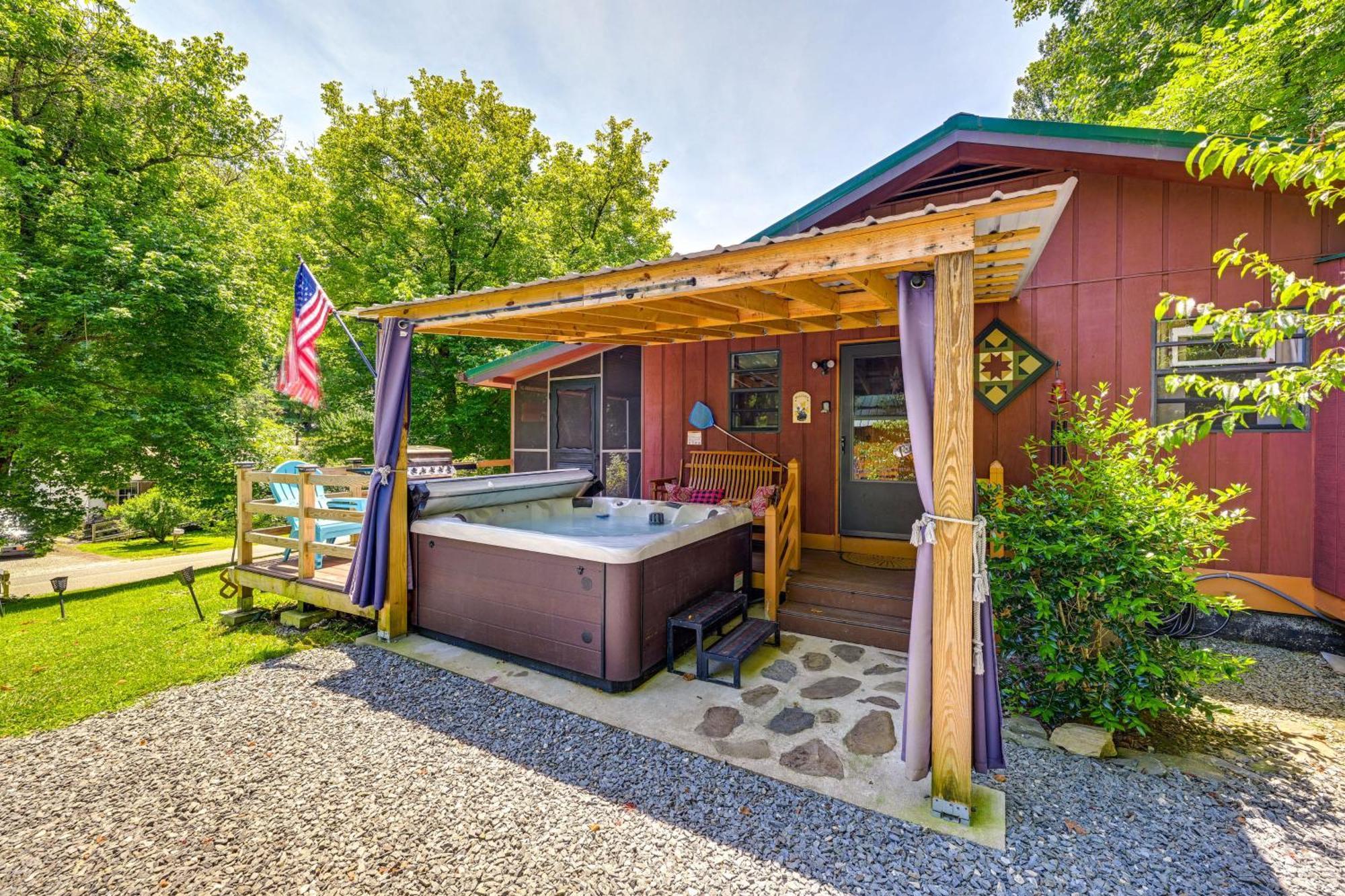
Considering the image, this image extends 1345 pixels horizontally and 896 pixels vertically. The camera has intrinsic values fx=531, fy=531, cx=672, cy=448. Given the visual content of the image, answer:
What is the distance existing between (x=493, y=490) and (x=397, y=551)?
0.95 m

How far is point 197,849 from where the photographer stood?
206 centimetres

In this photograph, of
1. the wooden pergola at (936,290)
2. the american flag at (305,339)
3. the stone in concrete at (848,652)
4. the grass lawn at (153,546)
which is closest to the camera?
the wooden pergola at (936,290)

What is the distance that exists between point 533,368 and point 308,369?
3159 millimetres

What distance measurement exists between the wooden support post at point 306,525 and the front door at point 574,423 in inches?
124

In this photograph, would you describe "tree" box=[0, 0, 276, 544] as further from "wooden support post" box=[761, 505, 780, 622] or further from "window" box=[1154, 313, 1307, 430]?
"window" box=[1154, 313, 1307, 430]

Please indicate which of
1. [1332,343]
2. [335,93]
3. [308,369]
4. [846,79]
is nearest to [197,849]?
[308,369]

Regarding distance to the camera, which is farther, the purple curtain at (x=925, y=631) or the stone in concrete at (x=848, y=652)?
the stone in concrete at (x=848, y=652)

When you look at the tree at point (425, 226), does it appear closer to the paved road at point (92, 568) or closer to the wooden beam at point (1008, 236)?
the paved road at point (92, 568)

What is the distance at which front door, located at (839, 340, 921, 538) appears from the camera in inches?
212

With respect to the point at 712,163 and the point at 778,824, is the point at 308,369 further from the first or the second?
the point at 712,163

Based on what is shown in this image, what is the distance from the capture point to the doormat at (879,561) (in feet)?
Answer: 16.4

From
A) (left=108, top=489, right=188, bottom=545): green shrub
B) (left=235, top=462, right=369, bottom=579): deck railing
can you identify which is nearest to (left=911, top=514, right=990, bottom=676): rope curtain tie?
(left=235, top=462, right=369, bottom=579): deck railing

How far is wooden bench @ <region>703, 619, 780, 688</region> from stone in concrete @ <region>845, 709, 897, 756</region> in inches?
29.9

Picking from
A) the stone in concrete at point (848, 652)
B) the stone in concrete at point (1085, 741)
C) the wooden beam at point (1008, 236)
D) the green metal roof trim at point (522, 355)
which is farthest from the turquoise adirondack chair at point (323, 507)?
the stone in concrete at point (1085, 741)
